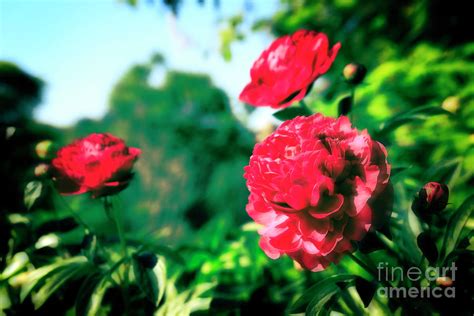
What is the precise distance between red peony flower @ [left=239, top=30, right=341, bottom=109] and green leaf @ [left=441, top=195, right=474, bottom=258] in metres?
0.35

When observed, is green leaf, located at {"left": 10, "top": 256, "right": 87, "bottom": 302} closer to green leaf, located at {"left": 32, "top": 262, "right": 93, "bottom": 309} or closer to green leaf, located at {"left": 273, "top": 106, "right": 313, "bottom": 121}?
green leaf, located at {"left": 32, "top": 262, "right": 93, "bottom": 309}

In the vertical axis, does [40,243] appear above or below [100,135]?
below

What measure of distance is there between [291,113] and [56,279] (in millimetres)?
658

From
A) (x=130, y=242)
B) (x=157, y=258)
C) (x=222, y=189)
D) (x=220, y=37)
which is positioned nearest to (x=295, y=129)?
(x=157, y=258)

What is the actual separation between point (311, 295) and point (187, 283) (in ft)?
2.17

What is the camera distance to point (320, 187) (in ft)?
1.51

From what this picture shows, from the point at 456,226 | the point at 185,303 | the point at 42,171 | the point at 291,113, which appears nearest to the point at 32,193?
the point at 42,171

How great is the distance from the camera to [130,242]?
3.38ft

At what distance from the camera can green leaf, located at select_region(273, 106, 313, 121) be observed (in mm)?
739

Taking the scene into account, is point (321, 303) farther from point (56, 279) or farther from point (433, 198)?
point (56, 279)

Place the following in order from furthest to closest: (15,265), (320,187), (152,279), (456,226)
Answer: (15,265), (152,279), (456,226), (320,187)

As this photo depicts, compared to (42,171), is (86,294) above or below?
below

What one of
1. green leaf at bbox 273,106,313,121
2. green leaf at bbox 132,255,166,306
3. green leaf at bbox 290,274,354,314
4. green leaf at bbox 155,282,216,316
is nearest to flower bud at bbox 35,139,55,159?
green leaf at bbox 132,255,166,306

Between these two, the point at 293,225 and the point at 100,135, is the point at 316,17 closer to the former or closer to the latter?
the point at 100,135
